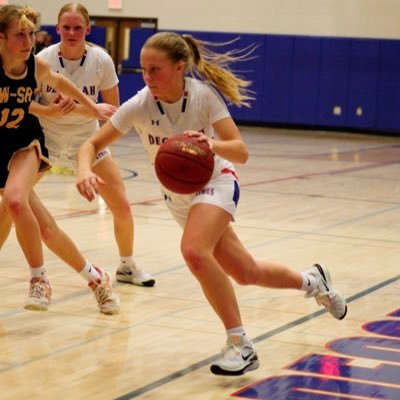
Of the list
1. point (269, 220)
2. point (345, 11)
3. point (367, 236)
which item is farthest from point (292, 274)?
point (345, 11)

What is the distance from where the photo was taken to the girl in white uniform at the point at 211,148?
14.1ft

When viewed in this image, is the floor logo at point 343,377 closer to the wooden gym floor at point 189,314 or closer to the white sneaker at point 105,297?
the wooden gym floor at point 189,314

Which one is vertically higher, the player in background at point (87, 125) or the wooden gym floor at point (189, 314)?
the player in background at point (87, 125)

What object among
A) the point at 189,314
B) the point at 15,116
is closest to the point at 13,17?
the point at 15,116

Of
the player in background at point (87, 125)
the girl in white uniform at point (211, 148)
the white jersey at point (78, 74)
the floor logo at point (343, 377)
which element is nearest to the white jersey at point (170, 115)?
the girl in white uniform at point (211, 148)

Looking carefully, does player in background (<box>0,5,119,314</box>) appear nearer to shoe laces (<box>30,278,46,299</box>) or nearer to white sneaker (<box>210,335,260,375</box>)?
shoe laces (<box>30,278,46,299</box>)

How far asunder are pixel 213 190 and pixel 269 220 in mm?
4301

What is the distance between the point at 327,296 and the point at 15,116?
180 cm

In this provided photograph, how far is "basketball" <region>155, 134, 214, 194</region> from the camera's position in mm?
4258

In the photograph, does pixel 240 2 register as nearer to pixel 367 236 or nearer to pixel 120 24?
pixel 120 24

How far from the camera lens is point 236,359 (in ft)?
14.1

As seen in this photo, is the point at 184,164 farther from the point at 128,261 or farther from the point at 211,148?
the point at 128,261

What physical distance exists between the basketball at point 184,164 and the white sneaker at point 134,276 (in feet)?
6.09

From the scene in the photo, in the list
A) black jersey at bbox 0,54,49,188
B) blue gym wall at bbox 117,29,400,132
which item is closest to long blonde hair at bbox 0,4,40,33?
black jersey at bbox 0,54,49,188
